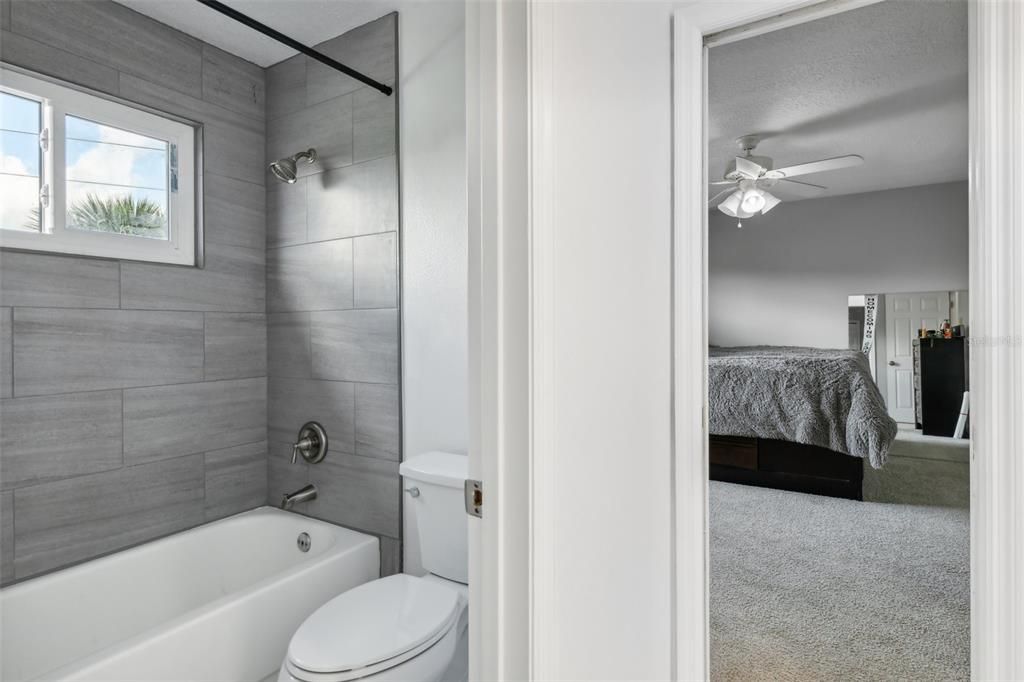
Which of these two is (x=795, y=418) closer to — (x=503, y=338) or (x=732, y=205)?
(x=732, y=205)

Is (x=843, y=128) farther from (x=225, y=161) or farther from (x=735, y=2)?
(x=225, y=161)

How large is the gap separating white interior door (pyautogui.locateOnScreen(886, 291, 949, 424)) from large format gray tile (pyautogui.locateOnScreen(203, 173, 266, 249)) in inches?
90.5

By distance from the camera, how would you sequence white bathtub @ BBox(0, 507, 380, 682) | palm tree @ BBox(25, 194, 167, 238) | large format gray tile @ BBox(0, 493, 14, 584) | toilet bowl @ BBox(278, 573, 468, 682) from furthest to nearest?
palm tree @ BBox(25, 194, 167, 238)
large format gray tile @ BBox(0, 493, 14, 584)
white bathtub @ BBox(0, 507, 380, 682)
toilet bowl @ BBox(278, 573, 468, 682)

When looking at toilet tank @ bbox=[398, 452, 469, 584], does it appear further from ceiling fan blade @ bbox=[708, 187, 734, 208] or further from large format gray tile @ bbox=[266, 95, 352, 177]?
large format gray tile @ bbox=[266, 95, 352, 177]

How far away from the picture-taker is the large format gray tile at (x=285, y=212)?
2.36 meters

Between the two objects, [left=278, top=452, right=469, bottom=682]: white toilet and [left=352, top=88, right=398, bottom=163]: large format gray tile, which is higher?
[left=352, top=88, right=398, bottom=163]: large format gray tile

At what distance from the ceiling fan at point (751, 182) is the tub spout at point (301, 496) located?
6.22 ft

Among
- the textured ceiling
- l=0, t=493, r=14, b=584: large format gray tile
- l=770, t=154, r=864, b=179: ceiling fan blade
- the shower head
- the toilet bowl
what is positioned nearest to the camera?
l=770, t=154, r=864, b=179: ceiling fan blade

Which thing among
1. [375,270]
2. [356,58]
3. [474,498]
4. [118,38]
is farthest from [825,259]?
[118,38]

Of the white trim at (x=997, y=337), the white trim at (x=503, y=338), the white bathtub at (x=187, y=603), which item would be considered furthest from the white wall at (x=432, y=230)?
the white trim at (x=997, y=337)

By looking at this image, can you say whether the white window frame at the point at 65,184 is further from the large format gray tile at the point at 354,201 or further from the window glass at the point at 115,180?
the large format gray tile at the point at 354,201

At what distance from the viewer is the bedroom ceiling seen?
3.11 feet

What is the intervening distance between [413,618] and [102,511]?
128 cm

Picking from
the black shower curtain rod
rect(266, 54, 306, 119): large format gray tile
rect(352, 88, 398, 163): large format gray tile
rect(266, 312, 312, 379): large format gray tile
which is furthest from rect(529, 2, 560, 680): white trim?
rect(266, 54, 306, 119): large format gray tile
